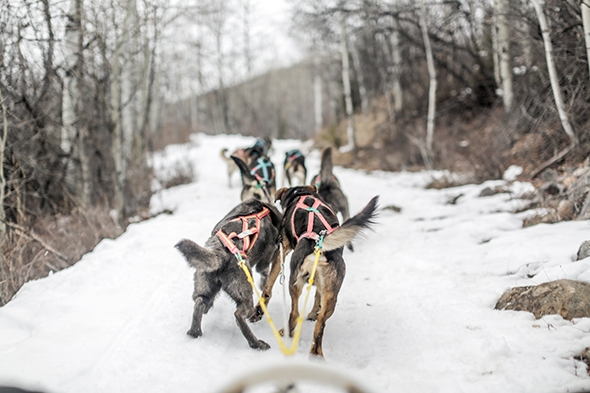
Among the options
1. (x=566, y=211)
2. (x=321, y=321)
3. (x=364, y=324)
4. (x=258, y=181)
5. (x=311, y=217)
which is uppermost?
(x=258, y=181)

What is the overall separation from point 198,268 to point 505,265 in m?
3.35

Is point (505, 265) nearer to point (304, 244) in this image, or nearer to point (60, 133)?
point (304, 244)

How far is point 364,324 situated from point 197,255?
5.81ft

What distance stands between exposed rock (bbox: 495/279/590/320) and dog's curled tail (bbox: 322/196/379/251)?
1.58 meters

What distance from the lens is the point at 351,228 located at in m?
2.87

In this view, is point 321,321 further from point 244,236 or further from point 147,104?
point 147,104

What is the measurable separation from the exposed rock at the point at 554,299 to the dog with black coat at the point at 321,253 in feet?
5.22

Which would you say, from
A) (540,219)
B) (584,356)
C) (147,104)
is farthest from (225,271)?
(147,104)

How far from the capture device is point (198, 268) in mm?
3066

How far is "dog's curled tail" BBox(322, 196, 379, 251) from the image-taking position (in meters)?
2.83

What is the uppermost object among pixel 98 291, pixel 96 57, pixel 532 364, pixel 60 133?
pixel 96 57

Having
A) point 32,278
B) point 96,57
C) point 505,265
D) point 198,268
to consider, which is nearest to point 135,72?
point 96,57

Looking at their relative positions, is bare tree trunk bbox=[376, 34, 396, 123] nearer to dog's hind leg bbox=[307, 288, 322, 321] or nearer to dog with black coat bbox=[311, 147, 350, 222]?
dog with black coat bbox=[311, 147, 350, 222]

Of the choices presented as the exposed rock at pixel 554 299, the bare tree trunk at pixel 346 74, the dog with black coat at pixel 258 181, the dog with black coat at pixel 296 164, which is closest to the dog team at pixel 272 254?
the exposed rock at pixel 554 299
